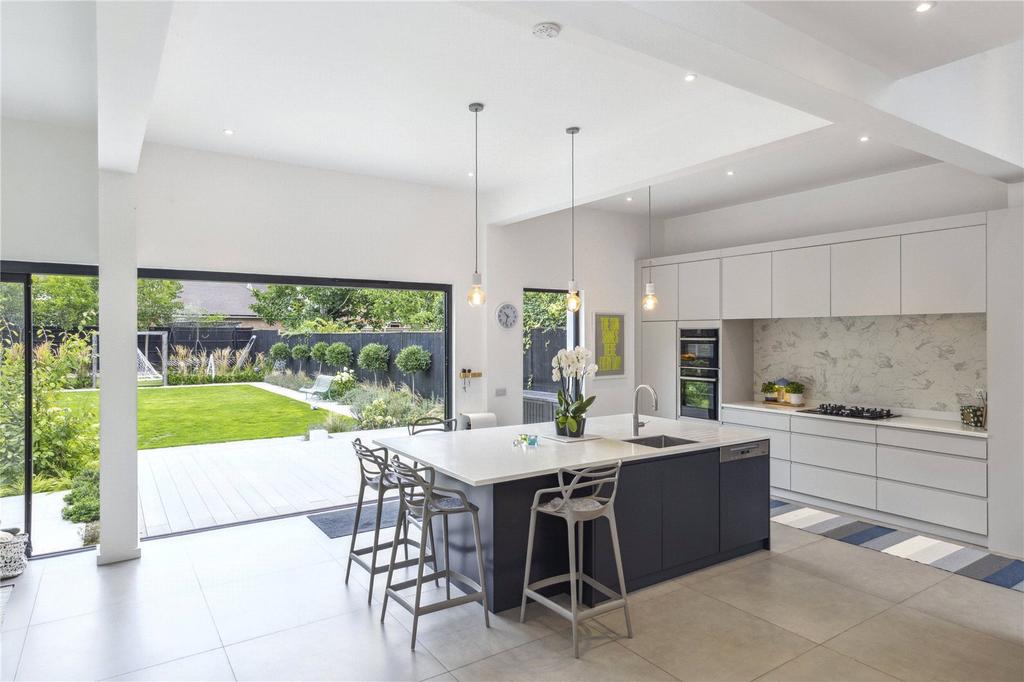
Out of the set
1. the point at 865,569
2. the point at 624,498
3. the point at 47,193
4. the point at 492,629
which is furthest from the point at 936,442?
the point at 47,193

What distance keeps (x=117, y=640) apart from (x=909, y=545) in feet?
16.5

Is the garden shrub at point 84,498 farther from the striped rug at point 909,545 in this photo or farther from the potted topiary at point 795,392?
the potted topiary at point 795,392

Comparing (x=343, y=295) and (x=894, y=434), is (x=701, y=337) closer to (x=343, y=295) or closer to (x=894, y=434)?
(x=894, y=434)

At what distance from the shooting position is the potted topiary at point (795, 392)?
19.3 feet

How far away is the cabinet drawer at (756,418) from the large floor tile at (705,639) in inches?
99.4

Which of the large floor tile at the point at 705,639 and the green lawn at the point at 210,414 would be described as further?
the green lawn at the point at 210,414

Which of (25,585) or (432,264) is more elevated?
(432,264)

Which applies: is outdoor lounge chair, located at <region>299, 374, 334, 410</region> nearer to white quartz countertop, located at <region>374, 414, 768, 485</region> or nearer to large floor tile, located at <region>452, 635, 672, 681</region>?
white quartz countertop, located at <region>374, 414, 768, 485</region>

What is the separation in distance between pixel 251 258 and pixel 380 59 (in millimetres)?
2396

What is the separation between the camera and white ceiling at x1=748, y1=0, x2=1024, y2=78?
2.45 metres

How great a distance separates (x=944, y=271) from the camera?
4516mm

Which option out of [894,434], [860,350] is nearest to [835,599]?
[894,434]

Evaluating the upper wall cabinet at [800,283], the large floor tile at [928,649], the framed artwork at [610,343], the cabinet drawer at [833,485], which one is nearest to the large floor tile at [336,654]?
the large floor tile at [928,649]

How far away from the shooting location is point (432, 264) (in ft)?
19.1
